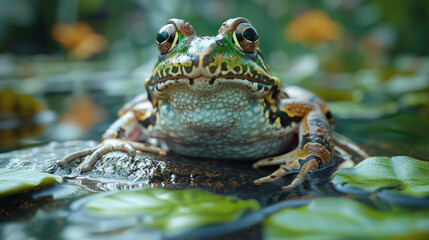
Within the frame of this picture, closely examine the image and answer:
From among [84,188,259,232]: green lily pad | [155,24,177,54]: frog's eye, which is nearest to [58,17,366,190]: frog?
[155,24,177,54]: frog's eye

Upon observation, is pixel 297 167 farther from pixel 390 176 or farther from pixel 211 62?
pixel 211 62

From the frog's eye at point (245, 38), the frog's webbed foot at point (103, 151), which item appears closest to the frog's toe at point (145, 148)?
the frog's webbed foot at point (103, 151)

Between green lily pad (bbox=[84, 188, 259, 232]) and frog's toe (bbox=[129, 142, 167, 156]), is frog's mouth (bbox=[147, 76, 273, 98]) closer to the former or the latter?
frog's toe (bbox=[129, 142, 167, 156])

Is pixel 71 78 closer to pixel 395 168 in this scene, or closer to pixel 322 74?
pixel 322 74

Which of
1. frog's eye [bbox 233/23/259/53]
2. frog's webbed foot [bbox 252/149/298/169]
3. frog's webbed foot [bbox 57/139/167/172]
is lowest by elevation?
frog's webbed foot [bbox 252/149/298/169]

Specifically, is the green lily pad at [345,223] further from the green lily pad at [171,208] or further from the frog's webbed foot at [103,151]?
the frog's webbed foot at [103,151]

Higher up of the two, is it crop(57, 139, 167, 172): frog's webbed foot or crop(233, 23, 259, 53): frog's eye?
crop(233, 23, 259, 53): frog's eye
